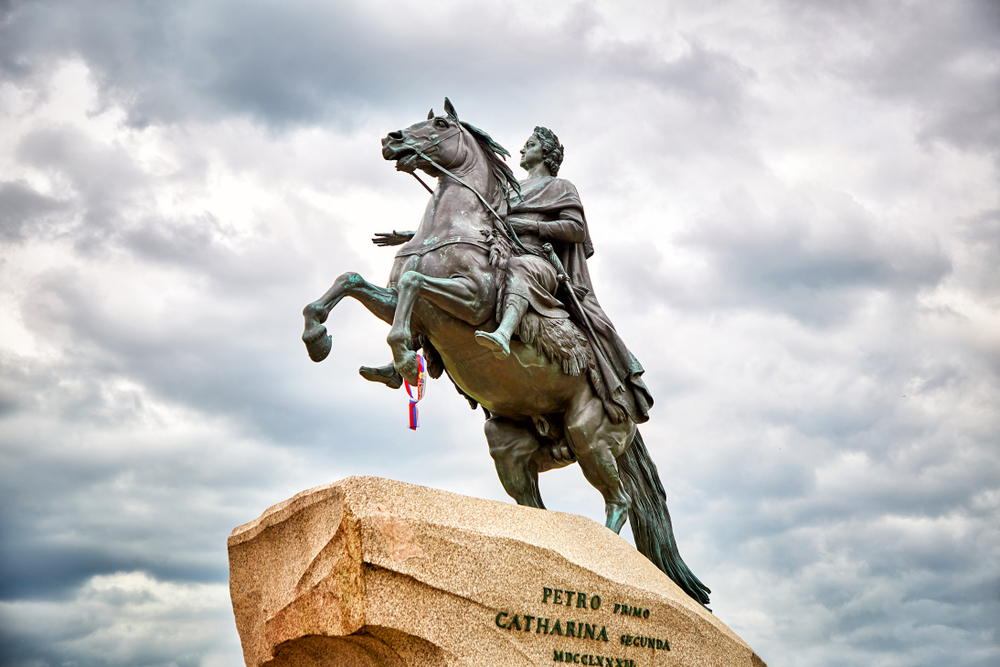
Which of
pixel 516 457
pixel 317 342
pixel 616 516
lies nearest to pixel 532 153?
pixel 516 457

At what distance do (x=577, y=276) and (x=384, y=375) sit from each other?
6.68ft

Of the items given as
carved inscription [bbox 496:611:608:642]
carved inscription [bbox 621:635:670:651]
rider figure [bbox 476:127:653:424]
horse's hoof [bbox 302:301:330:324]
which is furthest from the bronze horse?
carved inscription [bbox 496:611:608:642]

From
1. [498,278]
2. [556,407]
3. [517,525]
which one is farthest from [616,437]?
[517,525]

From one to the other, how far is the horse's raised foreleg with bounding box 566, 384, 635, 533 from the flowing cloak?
180 millimetres

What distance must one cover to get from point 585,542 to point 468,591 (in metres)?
1.23

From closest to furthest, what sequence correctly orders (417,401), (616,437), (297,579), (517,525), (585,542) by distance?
(297,579)
(517,525)
(585,542)
(417,401)
(616,437)

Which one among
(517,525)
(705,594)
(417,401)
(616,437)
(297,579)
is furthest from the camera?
(705,594)

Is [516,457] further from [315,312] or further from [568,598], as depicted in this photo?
[568,598]

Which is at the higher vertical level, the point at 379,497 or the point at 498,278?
the point at 498,278

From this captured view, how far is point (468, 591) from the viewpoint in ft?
19.1

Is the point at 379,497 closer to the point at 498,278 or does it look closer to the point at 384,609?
Result: the point at 384,609

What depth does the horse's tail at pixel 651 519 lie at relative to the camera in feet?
29.6

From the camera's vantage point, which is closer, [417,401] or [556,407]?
[417,401]

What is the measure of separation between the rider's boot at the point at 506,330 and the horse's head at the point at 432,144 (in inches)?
54.1
